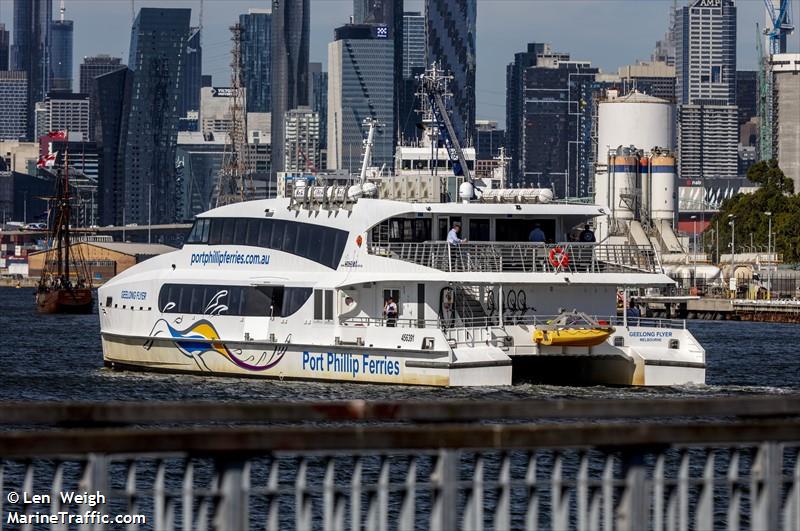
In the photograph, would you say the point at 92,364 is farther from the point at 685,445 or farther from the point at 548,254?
the point at 685,445

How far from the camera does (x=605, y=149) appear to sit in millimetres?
147750

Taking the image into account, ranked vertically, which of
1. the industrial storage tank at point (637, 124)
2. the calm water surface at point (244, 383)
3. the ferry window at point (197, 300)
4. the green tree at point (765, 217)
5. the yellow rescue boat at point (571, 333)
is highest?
the industrial storage tank at point (637, 124)

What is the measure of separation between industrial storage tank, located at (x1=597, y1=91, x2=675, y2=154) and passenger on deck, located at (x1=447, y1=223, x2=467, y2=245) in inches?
4415

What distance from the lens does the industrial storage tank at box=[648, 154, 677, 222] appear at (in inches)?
5487

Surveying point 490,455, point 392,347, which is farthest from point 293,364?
point 490,455

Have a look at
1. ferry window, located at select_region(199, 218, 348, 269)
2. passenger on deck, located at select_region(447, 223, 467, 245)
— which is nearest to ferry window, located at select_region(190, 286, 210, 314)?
ferry window, located at select_region(199, 218, 348, 269)

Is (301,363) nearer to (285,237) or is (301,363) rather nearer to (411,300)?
(411,300)

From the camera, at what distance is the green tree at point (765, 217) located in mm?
124562

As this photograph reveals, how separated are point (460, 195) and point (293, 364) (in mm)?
5443

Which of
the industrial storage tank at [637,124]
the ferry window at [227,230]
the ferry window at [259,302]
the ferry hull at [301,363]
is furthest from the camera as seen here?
the industrial storage tank at [637,124]

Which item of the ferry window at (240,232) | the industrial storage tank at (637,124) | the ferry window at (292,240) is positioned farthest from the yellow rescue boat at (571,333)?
the industrial storage tank at (637,124)

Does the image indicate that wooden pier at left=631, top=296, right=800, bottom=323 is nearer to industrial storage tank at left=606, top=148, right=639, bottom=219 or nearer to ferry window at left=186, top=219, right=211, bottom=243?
industrial storage tank at left=606, top=148, right=639, bottom=219

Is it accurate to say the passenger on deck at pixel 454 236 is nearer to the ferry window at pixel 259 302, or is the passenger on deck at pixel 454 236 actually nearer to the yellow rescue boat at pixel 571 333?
the yellow rescue boat at pixel 571 333

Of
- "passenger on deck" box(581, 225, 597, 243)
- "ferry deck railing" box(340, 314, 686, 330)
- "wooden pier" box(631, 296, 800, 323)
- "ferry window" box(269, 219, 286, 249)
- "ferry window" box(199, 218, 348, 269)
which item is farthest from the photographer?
"wooden pier" box(631, 296, 800, 323)
